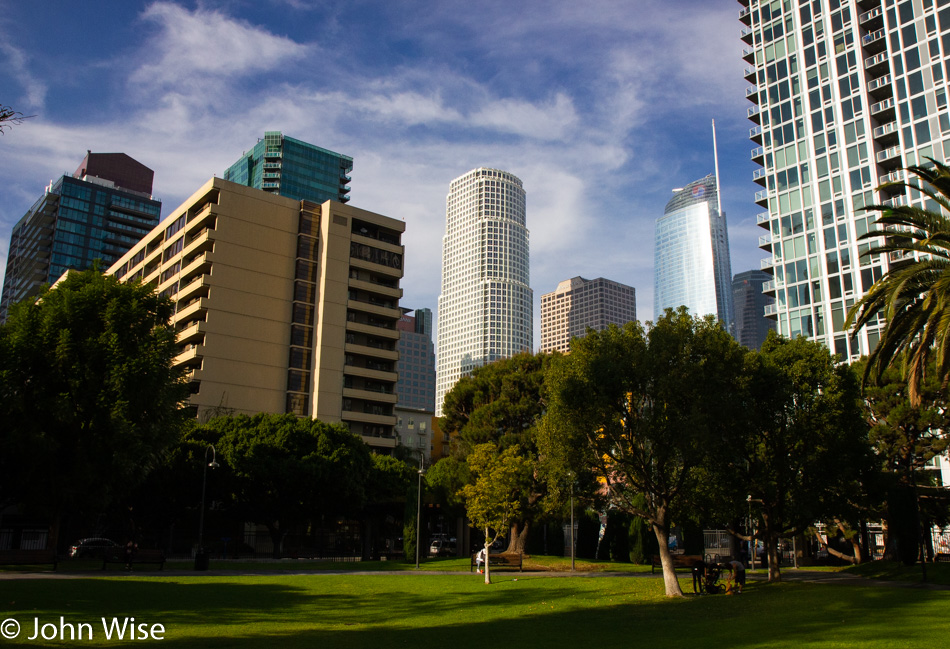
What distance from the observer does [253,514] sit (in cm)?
Answer: 5556

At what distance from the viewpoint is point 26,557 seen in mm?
30219

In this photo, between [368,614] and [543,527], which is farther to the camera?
[543,527]

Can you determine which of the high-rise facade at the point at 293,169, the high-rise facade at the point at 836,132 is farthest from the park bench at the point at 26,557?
the high-rise facade at the point at 293,169

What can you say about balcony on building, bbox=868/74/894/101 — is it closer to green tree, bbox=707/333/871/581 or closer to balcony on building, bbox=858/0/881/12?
balcony on building, bbox=858/0/881/12

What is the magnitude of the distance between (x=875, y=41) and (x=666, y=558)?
73.4m

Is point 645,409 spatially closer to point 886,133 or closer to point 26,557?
point 26,557

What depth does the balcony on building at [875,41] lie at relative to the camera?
7512cm

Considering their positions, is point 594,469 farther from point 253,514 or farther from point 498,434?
point 253,514

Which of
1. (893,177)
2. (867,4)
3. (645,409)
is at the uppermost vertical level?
(867,4)

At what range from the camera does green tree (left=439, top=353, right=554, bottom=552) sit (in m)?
48.0

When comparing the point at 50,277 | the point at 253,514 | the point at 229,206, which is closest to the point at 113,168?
the point at 50,277

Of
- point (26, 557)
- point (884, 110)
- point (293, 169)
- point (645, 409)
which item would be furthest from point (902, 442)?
point (293, 169)

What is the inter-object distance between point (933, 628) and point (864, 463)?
17.1m

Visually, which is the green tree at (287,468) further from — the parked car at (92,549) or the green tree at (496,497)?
the green tree at (496,497)
